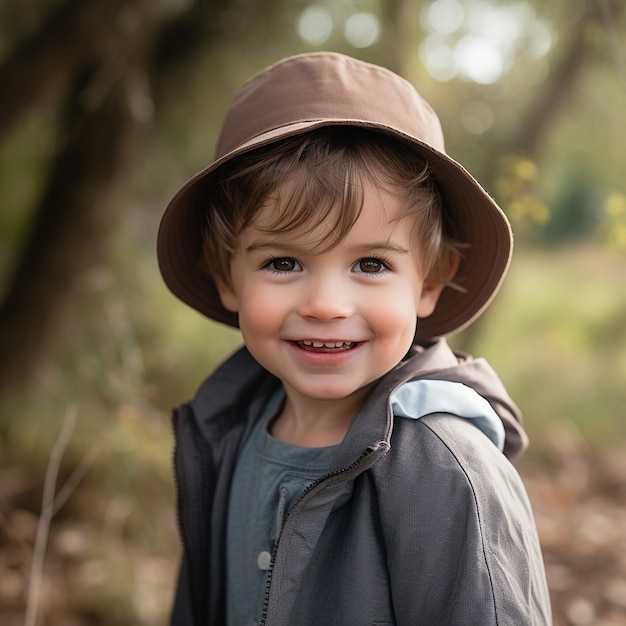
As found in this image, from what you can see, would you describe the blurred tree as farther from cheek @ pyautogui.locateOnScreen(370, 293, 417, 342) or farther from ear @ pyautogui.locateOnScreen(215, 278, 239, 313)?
cheek @ pyautogui.locateOnScreen(370, 293, 417, 342)

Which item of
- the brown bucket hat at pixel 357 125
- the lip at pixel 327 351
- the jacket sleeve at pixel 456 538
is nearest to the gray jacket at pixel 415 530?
the jacket sleeve at pixel 456 538

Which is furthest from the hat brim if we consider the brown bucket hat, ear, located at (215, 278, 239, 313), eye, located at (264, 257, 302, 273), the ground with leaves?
the ground with leaves

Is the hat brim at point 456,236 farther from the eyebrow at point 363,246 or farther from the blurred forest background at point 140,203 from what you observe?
the blurred forest background at point 140,203

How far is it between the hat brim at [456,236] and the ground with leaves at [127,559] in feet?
4.12

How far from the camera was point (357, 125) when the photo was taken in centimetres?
152

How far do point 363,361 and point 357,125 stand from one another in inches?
19.1

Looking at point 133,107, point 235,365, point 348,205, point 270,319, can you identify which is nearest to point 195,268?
point 235,365

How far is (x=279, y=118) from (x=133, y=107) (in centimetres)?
170

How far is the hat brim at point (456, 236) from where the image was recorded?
157 centimetres

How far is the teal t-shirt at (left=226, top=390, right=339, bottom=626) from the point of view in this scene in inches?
69.2

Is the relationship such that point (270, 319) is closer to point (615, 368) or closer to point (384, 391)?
point (384, 391)

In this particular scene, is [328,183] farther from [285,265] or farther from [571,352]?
[571,352]

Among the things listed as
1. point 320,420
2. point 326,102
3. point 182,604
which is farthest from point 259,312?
point 182,604

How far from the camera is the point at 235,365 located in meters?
2.06
